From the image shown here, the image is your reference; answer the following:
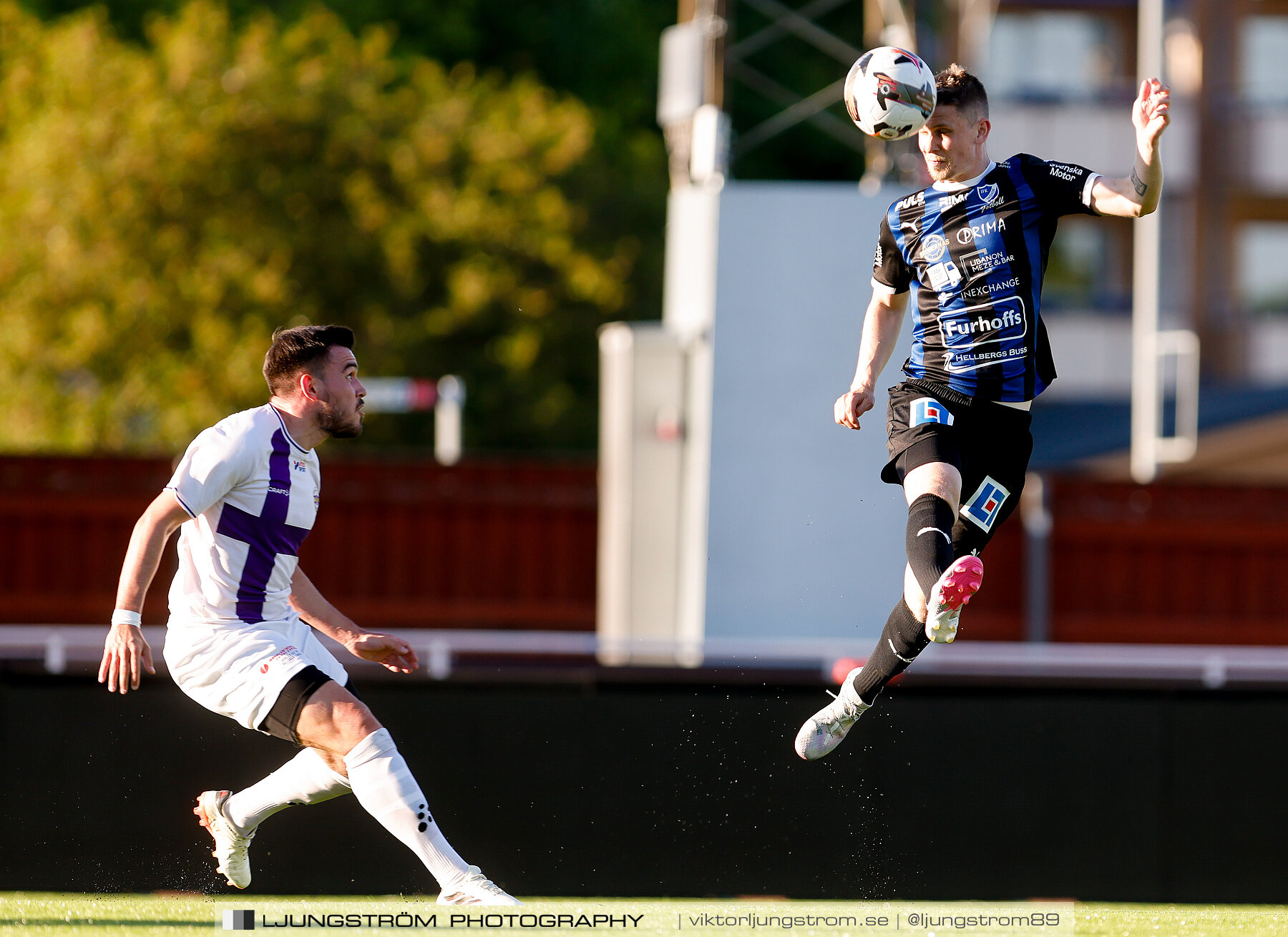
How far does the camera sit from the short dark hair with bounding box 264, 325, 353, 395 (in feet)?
18.5

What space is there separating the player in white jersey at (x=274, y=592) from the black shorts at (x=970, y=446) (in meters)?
1.82

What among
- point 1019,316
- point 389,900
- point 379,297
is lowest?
point 389,900

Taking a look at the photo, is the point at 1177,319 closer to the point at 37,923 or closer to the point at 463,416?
the point at 463,416

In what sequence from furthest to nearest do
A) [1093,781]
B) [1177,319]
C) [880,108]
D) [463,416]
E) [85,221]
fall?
1. [1177,319]
2. [463,416]
3. [85,221]
4. [1093,781]
5. [880,108]

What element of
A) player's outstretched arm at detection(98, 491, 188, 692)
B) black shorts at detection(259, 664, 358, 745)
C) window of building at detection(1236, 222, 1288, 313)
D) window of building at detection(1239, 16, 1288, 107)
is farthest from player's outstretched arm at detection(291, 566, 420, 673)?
window of building at detection(1236, 222, 1288, 313)

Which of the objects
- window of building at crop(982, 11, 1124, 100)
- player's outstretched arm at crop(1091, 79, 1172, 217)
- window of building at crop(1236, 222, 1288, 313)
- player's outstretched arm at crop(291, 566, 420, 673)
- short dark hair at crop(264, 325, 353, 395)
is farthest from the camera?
window of building at crop(1236, 222, 1288, 313)

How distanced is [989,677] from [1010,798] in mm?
539

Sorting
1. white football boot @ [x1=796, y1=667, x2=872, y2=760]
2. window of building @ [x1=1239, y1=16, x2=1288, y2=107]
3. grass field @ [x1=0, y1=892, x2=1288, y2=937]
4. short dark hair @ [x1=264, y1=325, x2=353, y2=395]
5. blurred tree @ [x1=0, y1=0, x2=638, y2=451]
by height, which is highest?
window of building @ [x1=1239, y1=16, x2=1288, y2=107]

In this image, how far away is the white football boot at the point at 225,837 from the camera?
5.95 meters

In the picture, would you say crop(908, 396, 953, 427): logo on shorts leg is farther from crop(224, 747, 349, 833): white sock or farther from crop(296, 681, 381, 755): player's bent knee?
crop(224, 747, 349, 833): white sock

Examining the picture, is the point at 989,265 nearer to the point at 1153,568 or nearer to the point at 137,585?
the point at 137,585

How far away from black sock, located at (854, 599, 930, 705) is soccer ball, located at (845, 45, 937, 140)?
5.16 ft

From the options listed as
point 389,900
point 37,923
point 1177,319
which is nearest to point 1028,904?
point 389,900

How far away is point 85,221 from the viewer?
78.7ft
